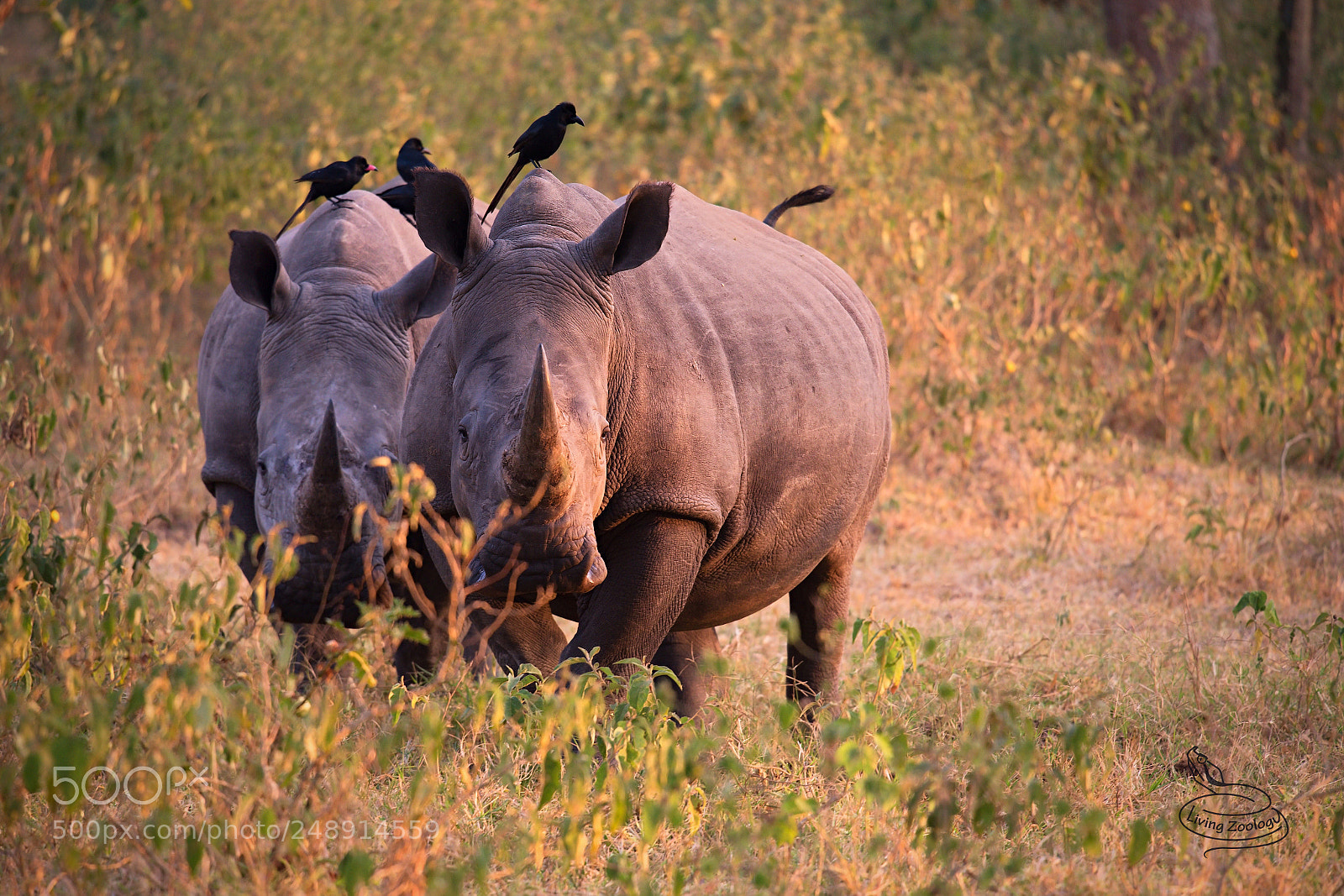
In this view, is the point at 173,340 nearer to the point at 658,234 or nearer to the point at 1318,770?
the point at 658,234

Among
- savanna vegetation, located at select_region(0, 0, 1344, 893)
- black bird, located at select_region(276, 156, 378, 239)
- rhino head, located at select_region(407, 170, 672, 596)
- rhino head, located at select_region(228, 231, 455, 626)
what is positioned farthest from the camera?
black bird, located at select_region(276, 156, 378, 239)

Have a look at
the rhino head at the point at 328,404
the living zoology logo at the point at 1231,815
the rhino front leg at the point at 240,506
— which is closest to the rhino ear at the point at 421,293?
the rhino head at the point at 328,404

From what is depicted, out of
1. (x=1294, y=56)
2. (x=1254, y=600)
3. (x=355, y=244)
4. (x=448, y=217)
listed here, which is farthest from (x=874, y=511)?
(x=1294, y=56)

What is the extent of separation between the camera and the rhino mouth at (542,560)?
291cm

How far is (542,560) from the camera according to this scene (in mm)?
2945

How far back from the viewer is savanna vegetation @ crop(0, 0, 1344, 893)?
2639 mm

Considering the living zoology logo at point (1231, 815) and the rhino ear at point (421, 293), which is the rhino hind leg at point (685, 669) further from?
the living zoology logo at point (1231, 815)

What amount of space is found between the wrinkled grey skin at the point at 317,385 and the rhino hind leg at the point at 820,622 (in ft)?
4.20

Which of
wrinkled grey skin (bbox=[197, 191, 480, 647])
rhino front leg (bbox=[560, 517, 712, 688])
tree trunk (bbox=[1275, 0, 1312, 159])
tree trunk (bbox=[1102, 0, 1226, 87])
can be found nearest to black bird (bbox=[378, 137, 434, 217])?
wrinkled grey skin (bbox=[197, 191, 480, 647])

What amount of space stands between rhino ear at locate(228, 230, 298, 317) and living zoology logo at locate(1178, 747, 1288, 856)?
2.81 metres

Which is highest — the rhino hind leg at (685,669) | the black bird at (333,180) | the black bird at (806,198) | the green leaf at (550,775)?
the black bird at (333,180)

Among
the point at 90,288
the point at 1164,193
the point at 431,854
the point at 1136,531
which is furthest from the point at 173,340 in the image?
the point at 431,854

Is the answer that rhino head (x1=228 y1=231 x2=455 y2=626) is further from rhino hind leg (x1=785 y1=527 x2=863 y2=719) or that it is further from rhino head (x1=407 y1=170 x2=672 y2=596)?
rhino hind leg (x1=785 y1=527 x2=863 y2=719)

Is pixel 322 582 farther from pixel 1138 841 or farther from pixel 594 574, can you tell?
pixel 1138 841
